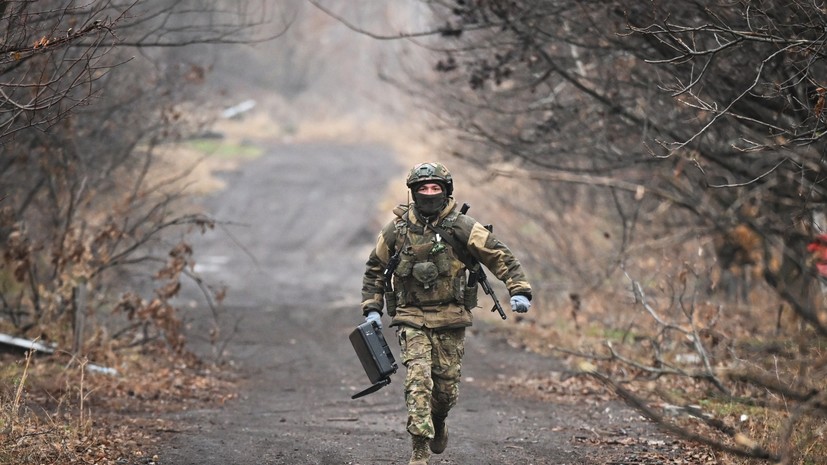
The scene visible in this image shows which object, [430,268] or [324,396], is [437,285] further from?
[324,396]

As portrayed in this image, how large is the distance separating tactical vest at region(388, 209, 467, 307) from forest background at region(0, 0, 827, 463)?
865 mm

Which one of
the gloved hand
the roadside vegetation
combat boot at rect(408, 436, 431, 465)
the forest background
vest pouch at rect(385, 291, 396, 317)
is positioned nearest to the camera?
combat boot at rect(408, 436, 431, 465)

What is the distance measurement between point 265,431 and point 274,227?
20836 mm

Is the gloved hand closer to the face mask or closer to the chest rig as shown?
the chest rig

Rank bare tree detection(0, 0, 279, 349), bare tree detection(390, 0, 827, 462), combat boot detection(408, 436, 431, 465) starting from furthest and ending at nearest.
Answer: bare tree detection(0, 0, 279, 349), bare tree detection(390, 0, 827, 462), combat boot detection(408, 436, 431, 465)

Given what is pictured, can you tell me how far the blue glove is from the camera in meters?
6.82

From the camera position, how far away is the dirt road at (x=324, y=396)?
7.71m

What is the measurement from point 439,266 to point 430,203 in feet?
1.45

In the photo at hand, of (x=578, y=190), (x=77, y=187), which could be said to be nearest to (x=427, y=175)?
(x=77, y=187)

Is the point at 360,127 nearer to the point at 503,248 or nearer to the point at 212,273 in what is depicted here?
the point at 212,273

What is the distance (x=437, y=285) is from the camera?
23.2 ft

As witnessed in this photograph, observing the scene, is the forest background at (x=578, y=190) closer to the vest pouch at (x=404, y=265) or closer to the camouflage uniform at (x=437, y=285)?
the camouflage uniform at (x=437, y=285)

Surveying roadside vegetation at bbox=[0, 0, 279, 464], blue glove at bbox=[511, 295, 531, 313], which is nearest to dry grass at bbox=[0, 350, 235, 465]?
roadside vegetation at bbox=[0, 0, 279, 464]

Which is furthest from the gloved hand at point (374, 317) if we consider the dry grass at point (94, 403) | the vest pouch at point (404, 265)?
the dry grass at point (94, 403)
